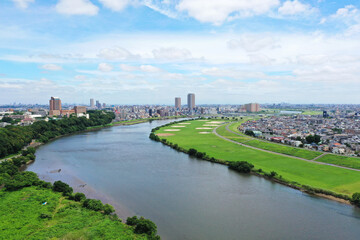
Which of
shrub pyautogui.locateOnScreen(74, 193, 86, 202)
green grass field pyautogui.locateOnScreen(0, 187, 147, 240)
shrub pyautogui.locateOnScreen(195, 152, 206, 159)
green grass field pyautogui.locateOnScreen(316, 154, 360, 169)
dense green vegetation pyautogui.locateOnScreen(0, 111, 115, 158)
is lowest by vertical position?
green grass field pyautogui.locateOnScreen(0, 187, 147, 240)

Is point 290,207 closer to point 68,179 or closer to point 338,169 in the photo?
point 338,169

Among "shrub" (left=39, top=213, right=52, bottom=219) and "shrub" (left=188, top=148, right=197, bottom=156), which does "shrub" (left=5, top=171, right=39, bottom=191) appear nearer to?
"shrub" (left=39, top=213, right=52, bottom=219)

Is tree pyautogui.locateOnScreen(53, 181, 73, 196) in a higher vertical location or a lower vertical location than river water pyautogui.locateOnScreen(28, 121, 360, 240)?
higher

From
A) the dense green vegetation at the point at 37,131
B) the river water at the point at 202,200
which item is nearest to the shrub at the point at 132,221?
the river water at the point at 202,200

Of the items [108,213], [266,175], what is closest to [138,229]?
[108,213]

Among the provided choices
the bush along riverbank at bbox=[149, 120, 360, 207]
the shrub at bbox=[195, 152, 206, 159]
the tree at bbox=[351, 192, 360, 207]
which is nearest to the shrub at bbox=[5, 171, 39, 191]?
the shrub at bbox=[195, 152, 206, 159]

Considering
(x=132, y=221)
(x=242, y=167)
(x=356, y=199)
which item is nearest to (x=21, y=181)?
(x=132, y=221)

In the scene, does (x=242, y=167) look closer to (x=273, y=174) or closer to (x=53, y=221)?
(x=273, y=174)

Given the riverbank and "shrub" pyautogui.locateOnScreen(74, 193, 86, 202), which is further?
"shrub" pyautogui.locateOnScreen(74, 193, 86, 202)
